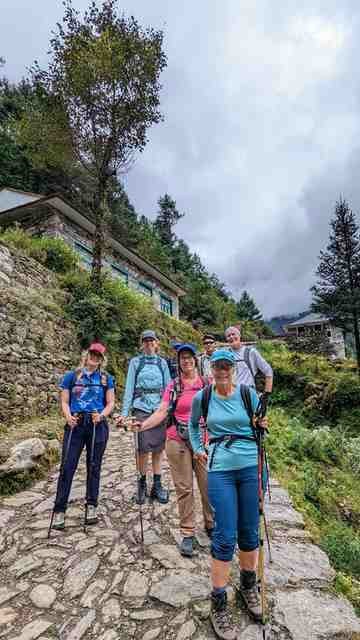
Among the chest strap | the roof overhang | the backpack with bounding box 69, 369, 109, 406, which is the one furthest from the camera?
the roof overhang

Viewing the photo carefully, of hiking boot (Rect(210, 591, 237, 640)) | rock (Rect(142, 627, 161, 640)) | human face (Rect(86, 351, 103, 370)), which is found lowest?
rock (Rect(142, 627, 161, 640))

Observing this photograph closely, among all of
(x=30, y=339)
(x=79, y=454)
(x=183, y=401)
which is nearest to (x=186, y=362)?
(x=183, y=401)

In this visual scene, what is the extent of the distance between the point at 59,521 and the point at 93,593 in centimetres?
107

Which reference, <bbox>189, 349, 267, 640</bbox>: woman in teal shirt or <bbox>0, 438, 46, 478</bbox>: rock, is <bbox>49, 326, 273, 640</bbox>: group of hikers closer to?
<bbox>189, 349, 267, 640</bbox>: woman in teal shirt

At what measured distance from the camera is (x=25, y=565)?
128 inches

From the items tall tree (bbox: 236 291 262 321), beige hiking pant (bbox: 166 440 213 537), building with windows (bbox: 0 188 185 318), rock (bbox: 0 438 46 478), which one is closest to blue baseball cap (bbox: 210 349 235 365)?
beige hiking pant (bbox: 166 440 213 537)

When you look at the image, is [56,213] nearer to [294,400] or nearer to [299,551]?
[294,400]

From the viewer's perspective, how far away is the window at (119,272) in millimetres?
20297

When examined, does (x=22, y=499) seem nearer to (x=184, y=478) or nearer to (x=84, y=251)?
(x=184, y=478)

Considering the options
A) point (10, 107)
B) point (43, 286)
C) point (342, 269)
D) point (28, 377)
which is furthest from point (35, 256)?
point (10, 107)

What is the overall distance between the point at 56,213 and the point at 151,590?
1659 cm

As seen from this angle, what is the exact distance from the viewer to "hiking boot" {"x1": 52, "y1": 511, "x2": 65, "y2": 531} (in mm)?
3703

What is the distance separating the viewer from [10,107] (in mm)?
30625

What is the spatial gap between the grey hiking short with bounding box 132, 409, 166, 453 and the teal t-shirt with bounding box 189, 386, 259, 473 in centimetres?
153
